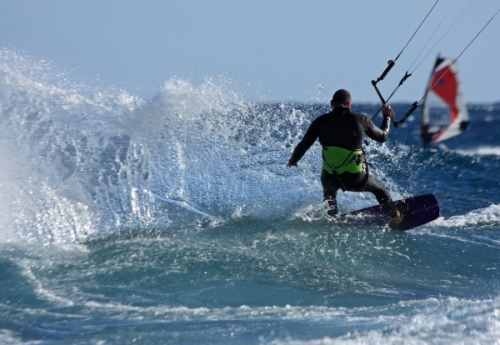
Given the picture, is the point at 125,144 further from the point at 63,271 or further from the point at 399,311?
the point at 399,311

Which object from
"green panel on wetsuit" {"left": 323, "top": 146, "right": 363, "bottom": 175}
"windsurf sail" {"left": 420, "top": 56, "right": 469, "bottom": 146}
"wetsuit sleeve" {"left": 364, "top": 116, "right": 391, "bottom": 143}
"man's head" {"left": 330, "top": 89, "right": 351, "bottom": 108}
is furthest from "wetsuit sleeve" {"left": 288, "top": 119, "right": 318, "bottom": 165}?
"windsurf sail" {"left": 420, "top": 56, "right": 469, "bottom": 146}

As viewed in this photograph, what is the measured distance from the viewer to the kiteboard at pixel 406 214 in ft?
29.5

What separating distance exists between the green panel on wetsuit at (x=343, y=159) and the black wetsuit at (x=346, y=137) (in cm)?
5

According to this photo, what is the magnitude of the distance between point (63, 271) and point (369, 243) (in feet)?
11.0

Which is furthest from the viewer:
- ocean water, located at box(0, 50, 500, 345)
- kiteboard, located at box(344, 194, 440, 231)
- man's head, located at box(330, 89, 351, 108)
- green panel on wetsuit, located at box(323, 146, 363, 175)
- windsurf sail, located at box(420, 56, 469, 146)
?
windsurf sail, located at box(420, 56, 469, 146)

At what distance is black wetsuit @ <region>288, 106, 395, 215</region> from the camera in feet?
27.7

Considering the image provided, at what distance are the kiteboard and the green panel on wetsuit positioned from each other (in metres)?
0.66

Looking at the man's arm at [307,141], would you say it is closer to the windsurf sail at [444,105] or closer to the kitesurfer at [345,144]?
the kitesurfer at [345,144]

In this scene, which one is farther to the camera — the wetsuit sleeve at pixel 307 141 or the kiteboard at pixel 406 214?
the kiteboard at pixel 406 214

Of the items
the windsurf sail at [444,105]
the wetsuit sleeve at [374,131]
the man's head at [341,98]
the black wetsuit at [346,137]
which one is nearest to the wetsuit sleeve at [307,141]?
the black wetsuit at [346,137]

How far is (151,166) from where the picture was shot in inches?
385

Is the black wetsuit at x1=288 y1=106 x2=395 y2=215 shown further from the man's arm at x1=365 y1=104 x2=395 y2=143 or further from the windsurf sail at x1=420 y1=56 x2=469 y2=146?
the windsurf sail at x1=420 y1=56 x2=469 y2=146

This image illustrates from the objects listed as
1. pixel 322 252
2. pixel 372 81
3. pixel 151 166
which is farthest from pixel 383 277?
pixel 151 166

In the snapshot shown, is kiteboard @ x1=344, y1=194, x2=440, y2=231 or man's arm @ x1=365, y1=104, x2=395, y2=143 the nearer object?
man's arm @ x1=365, y1=104, x2=395, y2=143
